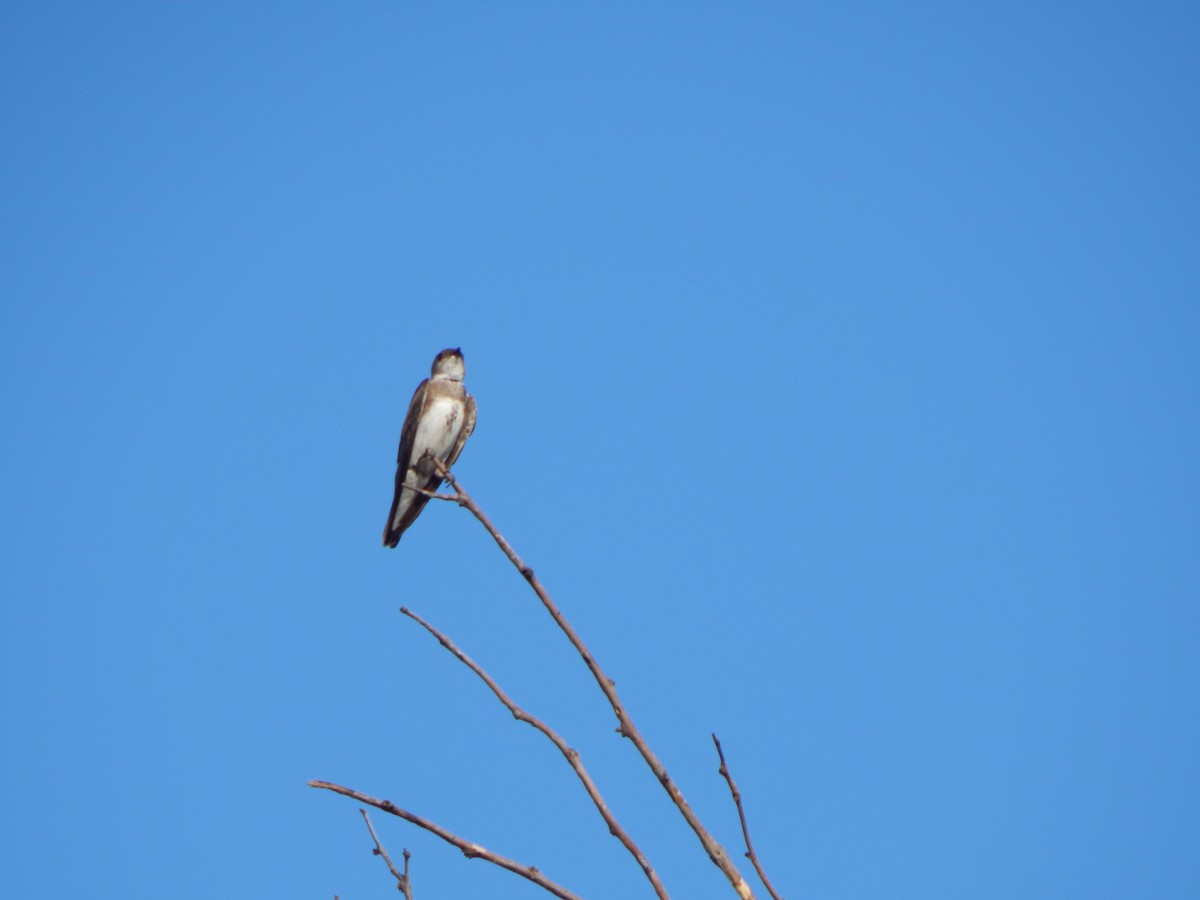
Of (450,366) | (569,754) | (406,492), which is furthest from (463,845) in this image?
(450,366)

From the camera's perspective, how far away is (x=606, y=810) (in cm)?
221

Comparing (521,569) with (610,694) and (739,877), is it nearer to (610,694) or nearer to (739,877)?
(610,694)

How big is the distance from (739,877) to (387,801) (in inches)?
30.2

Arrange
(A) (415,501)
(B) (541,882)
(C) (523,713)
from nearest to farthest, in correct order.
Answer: (B) (541,882)
(C) (523,713)
(A) (415,501)

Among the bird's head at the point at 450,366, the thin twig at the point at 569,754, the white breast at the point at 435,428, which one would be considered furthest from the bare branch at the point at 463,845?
the bird's head at the point at 450,366

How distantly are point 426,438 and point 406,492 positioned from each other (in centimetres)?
71

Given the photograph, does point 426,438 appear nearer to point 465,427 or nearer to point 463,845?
point 465,427

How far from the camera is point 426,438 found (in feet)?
38.6

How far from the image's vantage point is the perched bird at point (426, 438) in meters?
11.3

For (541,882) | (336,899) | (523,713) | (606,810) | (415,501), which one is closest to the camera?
(541,882)

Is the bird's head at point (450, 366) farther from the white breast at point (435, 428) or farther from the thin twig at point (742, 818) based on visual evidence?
the thin twig at point (742, 818)

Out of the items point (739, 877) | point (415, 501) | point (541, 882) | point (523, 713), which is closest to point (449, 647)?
point (523, 713)

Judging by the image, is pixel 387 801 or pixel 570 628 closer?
pixel 387 801

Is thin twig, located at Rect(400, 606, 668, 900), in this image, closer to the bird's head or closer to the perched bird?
the perched bird
